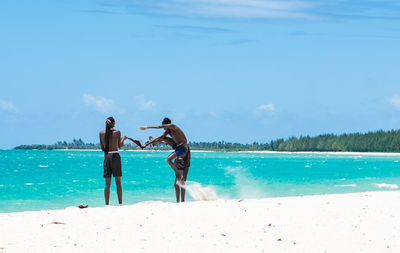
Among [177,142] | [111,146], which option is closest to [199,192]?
[177,142]

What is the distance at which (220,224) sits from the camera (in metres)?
10.2

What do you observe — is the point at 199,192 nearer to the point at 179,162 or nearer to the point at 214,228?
the point at 179,162

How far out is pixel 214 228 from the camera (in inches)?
392

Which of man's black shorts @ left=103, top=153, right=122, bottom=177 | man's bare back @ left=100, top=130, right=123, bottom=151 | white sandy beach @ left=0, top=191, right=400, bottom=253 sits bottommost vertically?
white sandy beach @ left=0, top=191, right=400, bottom=253

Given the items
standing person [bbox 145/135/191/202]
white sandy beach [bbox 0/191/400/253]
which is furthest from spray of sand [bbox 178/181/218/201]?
white sandy beach [bbox 0/191/400/253]

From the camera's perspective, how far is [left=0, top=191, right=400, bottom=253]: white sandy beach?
29.5 feet

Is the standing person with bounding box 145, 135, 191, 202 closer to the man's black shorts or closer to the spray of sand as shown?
the spray of sand

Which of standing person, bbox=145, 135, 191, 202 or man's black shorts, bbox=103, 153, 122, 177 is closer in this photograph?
man's black shorts, bbox=103, 153, 122, 177

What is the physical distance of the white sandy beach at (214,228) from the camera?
898 centimetres

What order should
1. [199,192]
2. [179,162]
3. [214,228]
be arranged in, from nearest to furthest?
[214,228]
[179,162]
[199,192]

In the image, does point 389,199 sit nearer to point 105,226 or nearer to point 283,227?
point 283,227

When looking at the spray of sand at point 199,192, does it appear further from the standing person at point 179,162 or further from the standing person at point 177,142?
the standing person at point 177,142

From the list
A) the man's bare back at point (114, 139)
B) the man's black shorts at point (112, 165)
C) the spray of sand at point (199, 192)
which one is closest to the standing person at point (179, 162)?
the spray of sand at point (199, 192)

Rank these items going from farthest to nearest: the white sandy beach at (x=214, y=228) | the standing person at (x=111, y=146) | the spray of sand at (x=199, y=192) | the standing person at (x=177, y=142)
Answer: the spray of sand at (x=199, y=192), the standing person at (x=177, y=142), the standing person at (x=111, y=146), the white sandy beach at (x=214, y=228)
